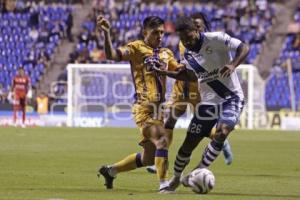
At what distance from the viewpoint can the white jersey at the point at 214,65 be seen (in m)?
10.7

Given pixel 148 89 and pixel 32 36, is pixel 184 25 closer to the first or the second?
pixel 148 89

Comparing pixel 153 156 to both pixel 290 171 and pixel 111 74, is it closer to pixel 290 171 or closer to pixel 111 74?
pixel 290 171

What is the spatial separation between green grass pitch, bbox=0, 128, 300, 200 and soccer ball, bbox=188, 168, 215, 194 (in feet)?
0.58

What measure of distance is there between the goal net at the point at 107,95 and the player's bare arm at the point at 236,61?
77.1ft

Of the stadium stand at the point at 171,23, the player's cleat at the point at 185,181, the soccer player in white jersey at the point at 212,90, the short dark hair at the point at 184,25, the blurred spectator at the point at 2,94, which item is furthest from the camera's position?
the stadium stand at the point at 171,23

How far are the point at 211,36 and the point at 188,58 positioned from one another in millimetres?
465

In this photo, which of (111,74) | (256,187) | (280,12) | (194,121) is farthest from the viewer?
(280,12)

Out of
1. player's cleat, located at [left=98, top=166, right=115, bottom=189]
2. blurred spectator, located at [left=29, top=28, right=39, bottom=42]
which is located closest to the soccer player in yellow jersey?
player's cleat, located at [left=98, top=166, right=115, bottom=189]

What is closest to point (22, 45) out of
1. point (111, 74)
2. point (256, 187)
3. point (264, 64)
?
point (111, 74)

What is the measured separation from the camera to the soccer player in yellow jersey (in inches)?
431

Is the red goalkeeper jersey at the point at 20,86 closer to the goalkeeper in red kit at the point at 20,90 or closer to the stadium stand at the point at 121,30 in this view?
the goalkeeper in red kit at the point at 20,90

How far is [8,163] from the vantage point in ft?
50.9

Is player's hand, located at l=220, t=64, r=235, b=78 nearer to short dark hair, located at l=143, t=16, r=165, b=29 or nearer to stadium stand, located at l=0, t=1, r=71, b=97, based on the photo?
short dark hair, located at l=143, t=16, r=165, b=29

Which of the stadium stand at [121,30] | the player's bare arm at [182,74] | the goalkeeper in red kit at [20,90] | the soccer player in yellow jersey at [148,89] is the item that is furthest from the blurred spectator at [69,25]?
the player's bare arm at [182,74]
